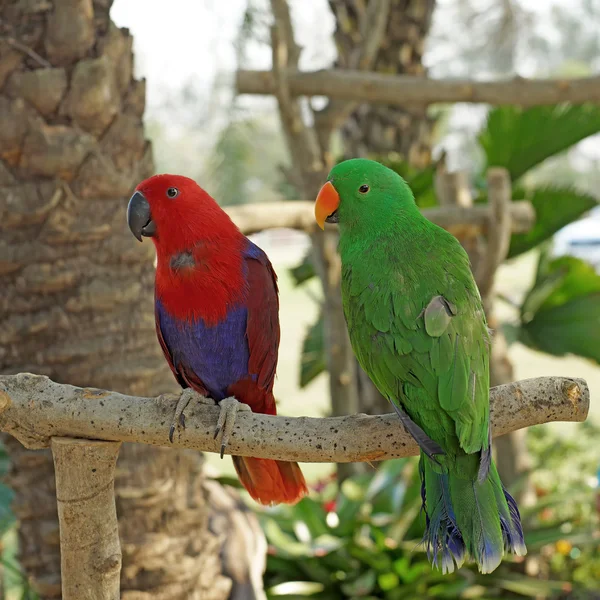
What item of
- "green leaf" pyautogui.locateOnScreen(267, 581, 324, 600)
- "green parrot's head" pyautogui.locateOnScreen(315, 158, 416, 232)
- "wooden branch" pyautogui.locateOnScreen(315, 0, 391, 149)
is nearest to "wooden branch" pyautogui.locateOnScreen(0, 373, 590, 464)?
"green parrot's head" pyautogui.locateOnScreen(315, 158, 416, 232)

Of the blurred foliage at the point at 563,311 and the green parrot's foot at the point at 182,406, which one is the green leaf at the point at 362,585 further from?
the green parrot's foot at the point at 182,406

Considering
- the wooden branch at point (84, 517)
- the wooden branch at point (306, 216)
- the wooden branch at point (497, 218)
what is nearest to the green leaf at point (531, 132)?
the wooden branch at point (306, 216)

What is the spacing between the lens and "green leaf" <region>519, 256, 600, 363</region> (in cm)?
327

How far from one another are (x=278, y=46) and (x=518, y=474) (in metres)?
2.19

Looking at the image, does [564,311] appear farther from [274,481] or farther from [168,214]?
[168,214]

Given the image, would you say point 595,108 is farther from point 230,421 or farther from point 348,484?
point 230,421

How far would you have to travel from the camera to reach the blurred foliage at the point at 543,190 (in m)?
3.21

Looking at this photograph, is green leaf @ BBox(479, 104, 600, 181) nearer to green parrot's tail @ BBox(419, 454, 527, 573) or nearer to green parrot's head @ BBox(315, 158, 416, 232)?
green parrot's head @ BBox(315, 158, 416, 232)

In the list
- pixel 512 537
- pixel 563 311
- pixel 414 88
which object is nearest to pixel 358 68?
pixel 414 88

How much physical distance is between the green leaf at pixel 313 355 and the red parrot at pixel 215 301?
251 cm

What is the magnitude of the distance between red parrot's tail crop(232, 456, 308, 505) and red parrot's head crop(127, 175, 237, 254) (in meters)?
0.44

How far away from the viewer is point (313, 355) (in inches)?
154

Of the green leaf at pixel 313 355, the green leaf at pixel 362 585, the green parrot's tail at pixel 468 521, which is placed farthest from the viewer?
the green leaf at pixel 313 355

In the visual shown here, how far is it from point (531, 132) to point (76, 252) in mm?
2374
